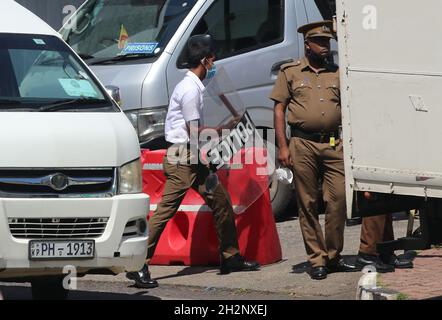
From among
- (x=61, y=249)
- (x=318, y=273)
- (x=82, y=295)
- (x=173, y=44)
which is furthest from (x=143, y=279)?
(x=173, y=44)

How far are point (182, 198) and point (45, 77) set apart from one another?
67.7 inches

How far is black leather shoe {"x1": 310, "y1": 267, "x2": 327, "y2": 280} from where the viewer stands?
32.8ft

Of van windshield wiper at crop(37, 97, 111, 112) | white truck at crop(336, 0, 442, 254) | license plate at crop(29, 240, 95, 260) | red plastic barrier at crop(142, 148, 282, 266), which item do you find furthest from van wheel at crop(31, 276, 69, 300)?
white truck at crop(336, 0, 442, 254)

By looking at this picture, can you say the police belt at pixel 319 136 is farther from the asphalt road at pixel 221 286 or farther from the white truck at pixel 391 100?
the white truck at pixel 391 100

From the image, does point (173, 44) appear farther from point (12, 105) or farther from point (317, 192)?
point (12, 105)

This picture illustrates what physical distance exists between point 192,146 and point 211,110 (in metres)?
0.47

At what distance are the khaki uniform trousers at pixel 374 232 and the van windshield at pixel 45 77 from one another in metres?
2.48

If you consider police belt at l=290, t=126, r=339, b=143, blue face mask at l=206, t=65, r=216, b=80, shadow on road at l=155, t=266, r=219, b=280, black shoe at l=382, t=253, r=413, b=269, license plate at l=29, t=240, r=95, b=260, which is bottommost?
shadow on road at l=155, t=266, r=219, b=280

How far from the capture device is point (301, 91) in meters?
9.98

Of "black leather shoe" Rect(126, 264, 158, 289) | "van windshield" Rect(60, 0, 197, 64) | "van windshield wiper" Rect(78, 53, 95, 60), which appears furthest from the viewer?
"van windshield wiper" Rect(78, 53, 95, 60)

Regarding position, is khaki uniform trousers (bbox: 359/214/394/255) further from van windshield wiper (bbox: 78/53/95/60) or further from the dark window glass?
van windshield wiper (bbox: 78/53/95/60)

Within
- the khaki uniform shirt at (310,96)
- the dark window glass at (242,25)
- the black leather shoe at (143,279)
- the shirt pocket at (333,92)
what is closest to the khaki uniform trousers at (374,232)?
the khaki uniform shirt at (310,96)

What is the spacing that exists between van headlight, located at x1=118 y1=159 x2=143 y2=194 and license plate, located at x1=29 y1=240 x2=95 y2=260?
48 centimetres

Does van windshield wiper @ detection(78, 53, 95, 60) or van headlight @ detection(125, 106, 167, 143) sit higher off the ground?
van windshield wiper @ detection(78, 53, 95, 60)
